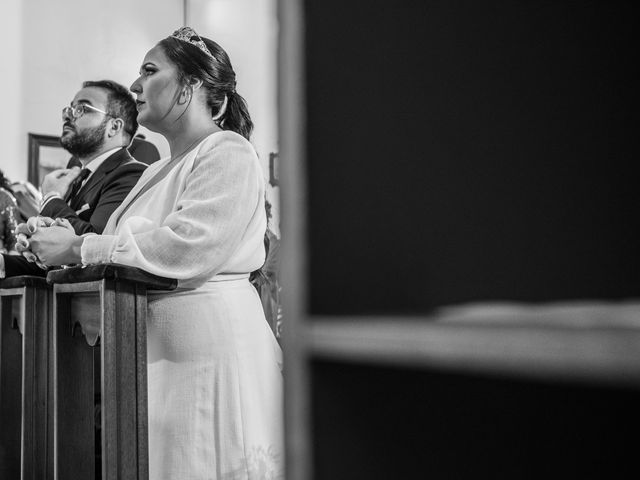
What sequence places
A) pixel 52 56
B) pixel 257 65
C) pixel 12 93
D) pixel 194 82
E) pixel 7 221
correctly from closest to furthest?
pixel 194 82 → pixel 7 221 → pixel 257 65 → pixel 12 93 → pixel 52 56

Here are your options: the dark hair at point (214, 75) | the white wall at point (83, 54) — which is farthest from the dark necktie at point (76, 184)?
the white wall at point (83, 54)

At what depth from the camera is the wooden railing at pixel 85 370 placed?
64.5 inches

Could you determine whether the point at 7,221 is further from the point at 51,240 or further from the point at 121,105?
the point at 51,240

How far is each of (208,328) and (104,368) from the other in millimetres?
293

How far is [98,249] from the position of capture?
1.83 meters

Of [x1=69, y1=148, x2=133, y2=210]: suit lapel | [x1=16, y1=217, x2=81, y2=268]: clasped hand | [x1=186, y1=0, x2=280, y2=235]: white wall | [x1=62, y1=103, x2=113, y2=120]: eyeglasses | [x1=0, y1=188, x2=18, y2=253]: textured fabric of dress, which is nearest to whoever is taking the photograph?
[x1=16, y1=217, x2=81, y2=268]: clasped hand

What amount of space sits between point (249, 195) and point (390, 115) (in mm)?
1244

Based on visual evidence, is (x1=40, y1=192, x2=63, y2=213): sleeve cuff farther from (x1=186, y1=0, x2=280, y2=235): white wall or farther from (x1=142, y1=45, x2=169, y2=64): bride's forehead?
(x1=186, y1=0, x2=280, y2=235): white wall

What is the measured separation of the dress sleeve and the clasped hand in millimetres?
229

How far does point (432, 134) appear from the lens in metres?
0.66

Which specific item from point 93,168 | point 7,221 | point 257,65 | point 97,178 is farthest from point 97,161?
point 257,65

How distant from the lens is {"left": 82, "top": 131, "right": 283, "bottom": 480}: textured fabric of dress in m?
1.77

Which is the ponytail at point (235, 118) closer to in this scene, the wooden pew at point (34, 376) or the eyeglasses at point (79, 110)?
the wooden pew at point (34, 376)

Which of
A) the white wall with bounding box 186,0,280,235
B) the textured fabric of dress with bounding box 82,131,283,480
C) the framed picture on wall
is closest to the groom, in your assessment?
the textured fabric of dress with bounding box 82,131,283,480
